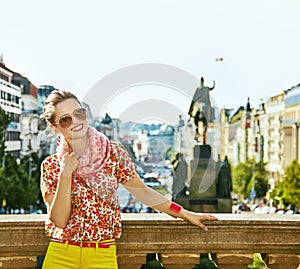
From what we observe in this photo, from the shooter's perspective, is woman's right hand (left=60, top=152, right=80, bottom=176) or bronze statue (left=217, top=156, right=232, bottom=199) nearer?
woman's right hand (left=60, top=152, right=80, bottom=176)

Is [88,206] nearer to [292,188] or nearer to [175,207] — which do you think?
[175,207]

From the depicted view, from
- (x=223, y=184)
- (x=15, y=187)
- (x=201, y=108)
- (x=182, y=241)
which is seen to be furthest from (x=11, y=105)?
(x=182, y=241)

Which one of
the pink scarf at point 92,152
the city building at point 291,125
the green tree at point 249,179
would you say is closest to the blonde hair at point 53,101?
the pink scarf at point 92,152

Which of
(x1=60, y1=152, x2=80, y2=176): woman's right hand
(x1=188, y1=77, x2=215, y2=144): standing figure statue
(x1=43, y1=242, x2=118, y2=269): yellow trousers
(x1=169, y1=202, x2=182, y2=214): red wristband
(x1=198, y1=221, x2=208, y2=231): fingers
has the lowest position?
(x1=43, y1=242, x2=118, y2=269): yellow trousers

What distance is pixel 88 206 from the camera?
15.8 feet

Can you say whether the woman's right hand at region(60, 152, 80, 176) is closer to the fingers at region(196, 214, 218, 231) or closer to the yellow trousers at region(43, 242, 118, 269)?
the yellow trousers at region(43, 242, 118, 269)

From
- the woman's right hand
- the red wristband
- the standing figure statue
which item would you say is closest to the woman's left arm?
the red wristband

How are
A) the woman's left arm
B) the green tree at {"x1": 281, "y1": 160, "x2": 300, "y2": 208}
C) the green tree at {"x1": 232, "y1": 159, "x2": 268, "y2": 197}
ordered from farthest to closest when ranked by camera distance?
the green tree at {"x1": 232, "y1": 159, "x2": 268, "y2": 197}
the green tree at {"x1": 281, "y1": 160, "x2": 300, "y2": 208}
the woman's left arm

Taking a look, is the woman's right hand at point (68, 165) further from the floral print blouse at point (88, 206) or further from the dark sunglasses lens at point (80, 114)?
the dark sunglasses lens at point (80, 114)

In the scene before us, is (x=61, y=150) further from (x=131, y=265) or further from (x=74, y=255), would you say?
(x=131, y=265)

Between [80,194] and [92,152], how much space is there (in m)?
0.24

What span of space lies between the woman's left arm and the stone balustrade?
0.10 metres

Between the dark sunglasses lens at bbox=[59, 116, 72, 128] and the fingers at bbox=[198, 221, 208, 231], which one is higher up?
the dark sunglasses lens at bbox=[59, 116, 72, 128]

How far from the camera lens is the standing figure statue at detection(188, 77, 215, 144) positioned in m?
29.1
